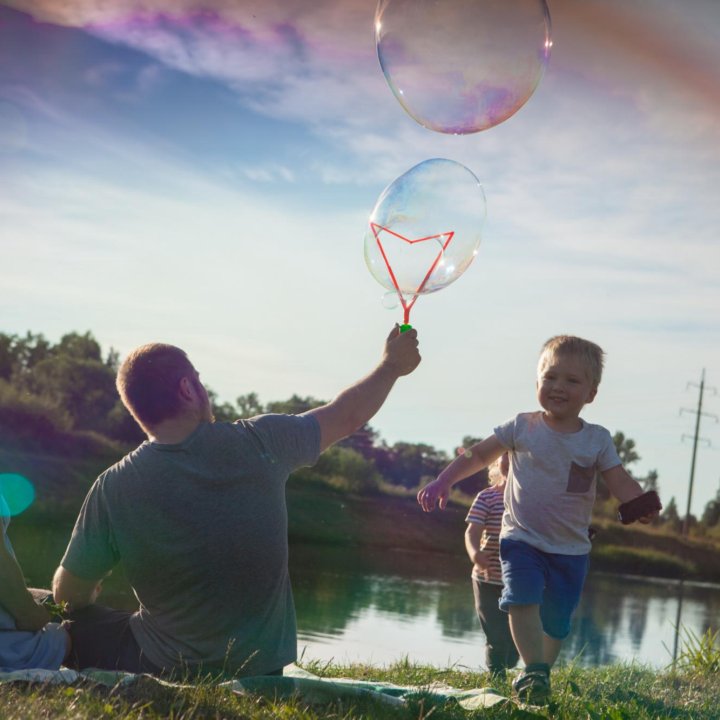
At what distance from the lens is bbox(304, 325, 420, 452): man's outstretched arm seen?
3.66 meters

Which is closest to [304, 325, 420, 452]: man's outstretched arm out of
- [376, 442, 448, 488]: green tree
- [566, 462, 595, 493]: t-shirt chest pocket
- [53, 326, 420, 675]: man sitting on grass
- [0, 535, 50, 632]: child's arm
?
[53, 326, 420, 675]: man sitting on grass

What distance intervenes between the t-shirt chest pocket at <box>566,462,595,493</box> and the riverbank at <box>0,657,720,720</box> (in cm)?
81

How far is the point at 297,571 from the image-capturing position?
15.7 meters

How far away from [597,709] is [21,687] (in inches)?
80.5

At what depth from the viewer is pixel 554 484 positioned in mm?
4434

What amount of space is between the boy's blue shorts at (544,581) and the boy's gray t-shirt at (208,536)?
1.11 m

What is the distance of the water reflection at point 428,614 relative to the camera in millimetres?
9031

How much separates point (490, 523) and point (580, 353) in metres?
1.24

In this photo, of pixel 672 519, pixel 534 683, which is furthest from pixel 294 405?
pixel 534 683

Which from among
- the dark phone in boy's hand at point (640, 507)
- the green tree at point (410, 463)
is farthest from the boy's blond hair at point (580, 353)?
the green tree at point (410, 463)

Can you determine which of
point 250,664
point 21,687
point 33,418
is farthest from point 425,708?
point 33,418

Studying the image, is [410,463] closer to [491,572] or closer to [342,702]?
[491,572]

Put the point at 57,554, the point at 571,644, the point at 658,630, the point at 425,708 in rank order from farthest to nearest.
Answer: the point at 658,630 → the point at 57,554 → the point at 571,644 → the point at 425,708

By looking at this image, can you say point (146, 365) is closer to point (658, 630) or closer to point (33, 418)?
point (658, 630)
